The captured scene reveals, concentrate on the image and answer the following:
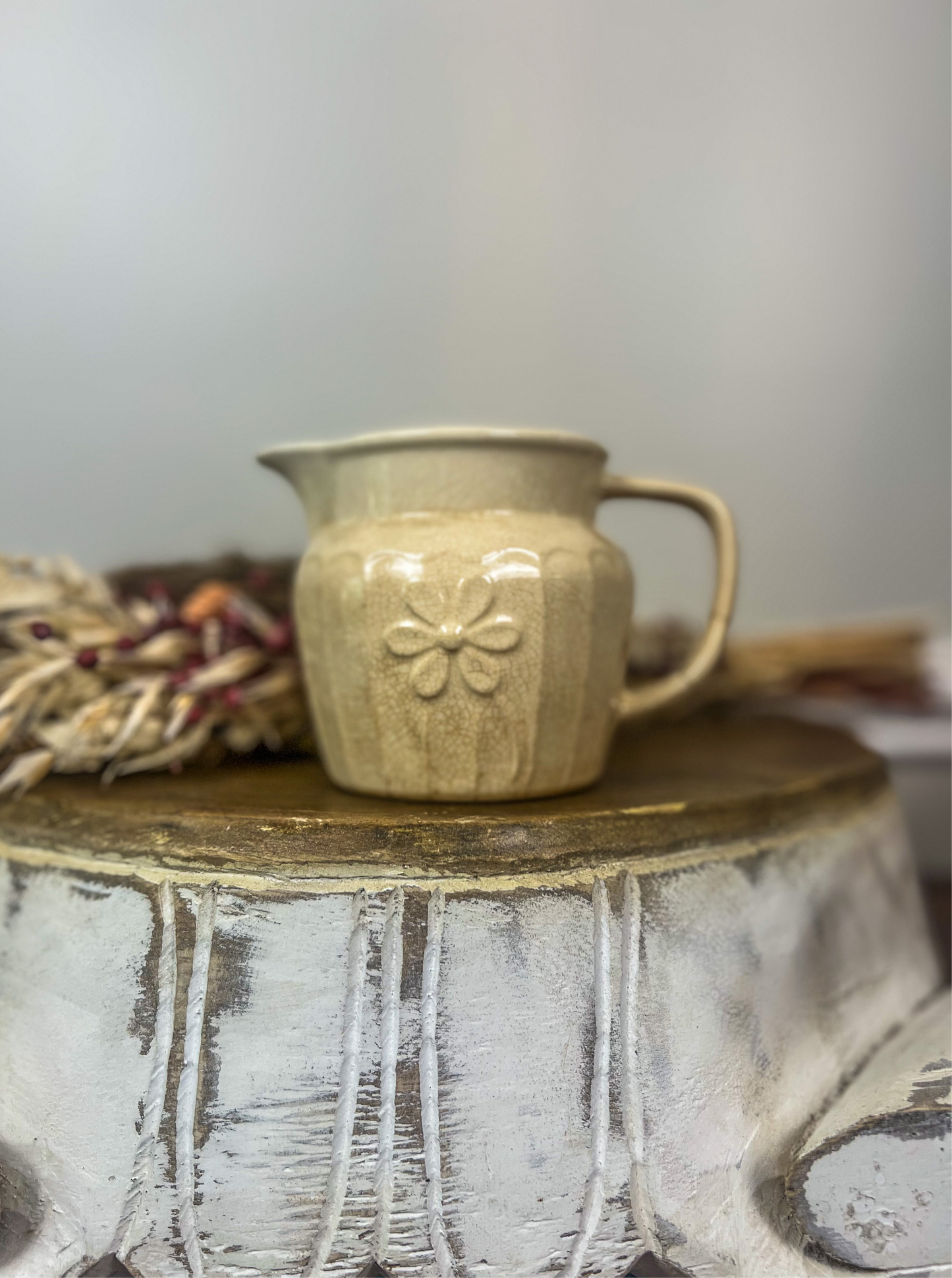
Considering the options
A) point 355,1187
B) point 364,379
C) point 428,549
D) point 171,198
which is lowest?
point 355,1187

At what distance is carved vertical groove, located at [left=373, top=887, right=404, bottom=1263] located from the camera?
0.41 metres

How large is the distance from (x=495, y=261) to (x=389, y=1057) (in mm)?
678

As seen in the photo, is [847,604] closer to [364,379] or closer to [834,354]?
[834,354]

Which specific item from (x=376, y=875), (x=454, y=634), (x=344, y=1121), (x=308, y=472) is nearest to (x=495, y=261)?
(x=308, y=472)

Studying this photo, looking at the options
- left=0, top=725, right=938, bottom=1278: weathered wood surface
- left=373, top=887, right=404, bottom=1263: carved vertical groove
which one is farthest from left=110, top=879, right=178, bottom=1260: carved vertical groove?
left=373, top=887, right=404, bottom=1263: carved vertical groove

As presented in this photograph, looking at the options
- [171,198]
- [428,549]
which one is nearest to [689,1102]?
[428,549]

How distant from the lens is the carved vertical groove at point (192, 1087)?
1.34 feet

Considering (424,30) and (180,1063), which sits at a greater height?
(424,30)

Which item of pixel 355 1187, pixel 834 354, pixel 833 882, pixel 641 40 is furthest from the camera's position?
pixel 834 354

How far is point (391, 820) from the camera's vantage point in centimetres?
43

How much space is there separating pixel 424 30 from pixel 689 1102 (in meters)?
0.84

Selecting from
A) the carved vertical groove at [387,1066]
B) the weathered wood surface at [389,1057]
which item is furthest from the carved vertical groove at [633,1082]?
the carved vertical groove at [387,1066]

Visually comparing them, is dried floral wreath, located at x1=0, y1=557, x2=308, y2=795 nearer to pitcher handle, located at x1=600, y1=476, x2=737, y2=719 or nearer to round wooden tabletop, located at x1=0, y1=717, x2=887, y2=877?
round wooden tabletop, located at x1=0, y1=717, x2=887, y2=877

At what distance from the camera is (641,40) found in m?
0.81
